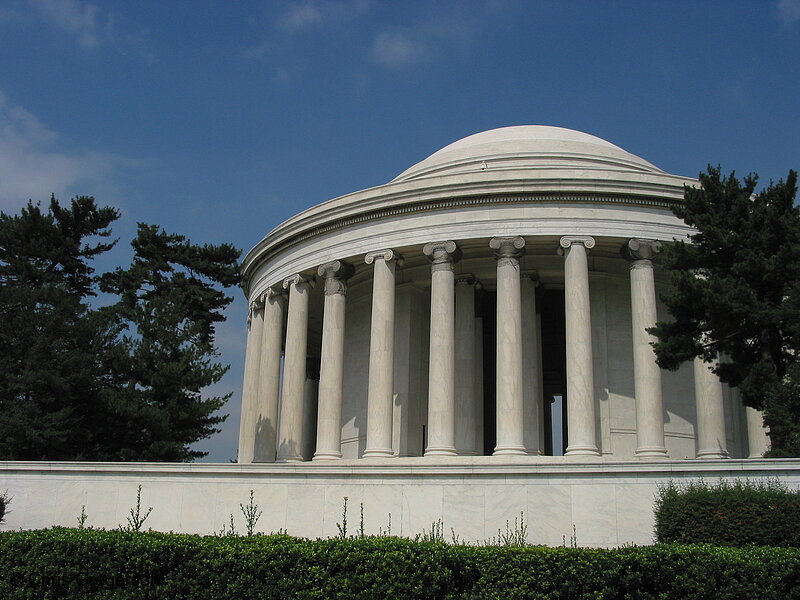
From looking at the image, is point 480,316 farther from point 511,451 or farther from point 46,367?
point 46,367

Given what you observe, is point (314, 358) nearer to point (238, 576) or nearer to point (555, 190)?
point (555, 190)

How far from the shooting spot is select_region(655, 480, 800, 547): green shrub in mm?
23328

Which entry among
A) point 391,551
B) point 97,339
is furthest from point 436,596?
point 97,339

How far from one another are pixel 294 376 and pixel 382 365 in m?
7.43

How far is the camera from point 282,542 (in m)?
20.2

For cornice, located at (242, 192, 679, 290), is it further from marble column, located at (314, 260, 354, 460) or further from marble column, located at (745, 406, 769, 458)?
marble column, located at (745, 406, 769, 458)

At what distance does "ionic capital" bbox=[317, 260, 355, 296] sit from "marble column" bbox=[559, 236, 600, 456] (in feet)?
42.8

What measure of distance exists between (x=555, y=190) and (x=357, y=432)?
20.0 m

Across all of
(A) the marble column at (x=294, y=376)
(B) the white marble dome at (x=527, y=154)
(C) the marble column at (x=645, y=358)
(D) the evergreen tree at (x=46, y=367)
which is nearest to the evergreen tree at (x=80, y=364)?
(D) the evergreen tree at (x=46, y=367)

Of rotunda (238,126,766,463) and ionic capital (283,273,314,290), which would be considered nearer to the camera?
rotunda (238,126,766,463)

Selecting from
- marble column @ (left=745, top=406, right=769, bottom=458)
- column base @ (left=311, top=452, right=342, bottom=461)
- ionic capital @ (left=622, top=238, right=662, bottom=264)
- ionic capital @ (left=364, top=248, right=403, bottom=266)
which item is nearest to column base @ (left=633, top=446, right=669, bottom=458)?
marble column @ (left=745, top=406, right=769, bottom=458)

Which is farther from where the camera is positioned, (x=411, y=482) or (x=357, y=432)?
(x=357, y=432)

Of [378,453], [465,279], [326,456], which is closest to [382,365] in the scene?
[378,453]

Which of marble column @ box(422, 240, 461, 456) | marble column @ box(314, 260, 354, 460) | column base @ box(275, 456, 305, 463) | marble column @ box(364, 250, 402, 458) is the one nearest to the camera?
marble column @ box(422, 240, 461, 456)
